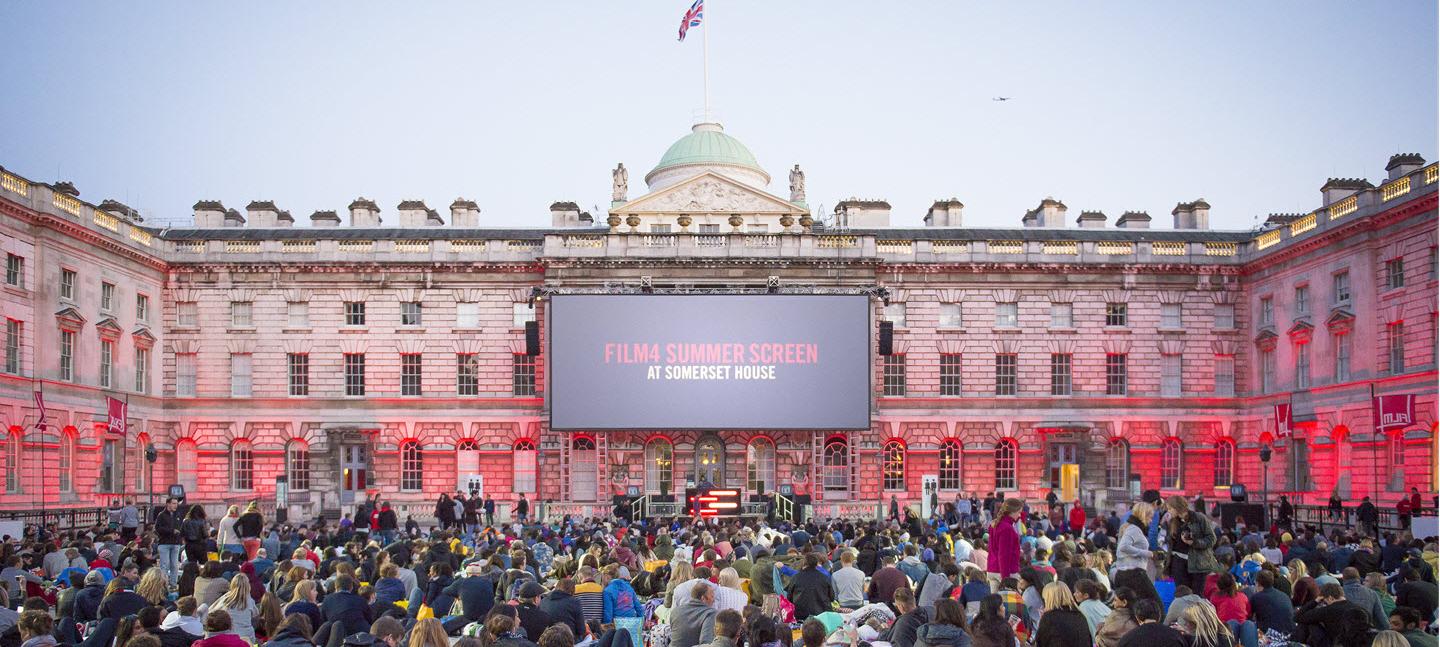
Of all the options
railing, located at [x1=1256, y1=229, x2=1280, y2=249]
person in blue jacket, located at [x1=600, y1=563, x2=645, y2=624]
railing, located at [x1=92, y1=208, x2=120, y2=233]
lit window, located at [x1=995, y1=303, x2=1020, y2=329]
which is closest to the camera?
person in blue jacket, located at [x1=600, y1=563, x2=645, y2=624]

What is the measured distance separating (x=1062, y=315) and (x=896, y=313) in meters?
6.17

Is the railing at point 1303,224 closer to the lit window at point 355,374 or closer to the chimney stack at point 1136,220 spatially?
the chimney stack at point 1136,220

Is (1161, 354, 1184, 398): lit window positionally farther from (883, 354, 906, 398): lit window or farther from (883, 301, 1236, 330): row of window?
(883, 354, 906, 398): lit window

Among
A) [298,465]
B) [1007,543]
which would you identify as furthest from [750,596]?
[298,465]

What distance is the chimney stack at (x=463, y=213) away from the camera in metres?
58.8

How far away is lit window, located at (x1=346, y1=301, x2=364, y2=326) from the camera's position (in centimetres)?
5209

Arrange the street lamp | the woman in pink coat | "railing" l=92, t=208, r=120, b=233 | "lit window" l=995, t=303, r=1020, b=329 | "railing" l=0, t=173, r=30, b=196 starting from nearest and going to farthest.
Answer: the woman in pink coat → the street lamp → "railing" l=0, t=173, r=30, b=196 → "railing" l=92, t=208, r=120, b=233 → "lit window" l=995, t=303, r=1020, b=329

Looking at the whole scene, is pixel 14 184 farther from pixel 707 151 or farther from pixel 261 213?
pixel 707 151

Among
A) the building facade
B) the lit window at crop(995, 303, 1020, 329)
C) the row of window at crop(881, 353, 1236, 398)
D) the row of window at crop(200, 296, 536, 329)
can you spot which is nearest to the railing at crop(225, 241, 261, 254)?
the building facade

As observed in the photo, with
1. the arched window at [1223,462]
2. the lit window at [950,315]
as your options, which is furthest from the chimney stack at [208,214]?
the arched window at [1223,462]

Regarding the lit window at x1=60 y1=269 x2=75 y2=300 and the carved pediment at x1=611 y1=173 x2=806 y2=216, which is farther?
the carved pediment at x1=611 y1=173 x2=806 y2=216

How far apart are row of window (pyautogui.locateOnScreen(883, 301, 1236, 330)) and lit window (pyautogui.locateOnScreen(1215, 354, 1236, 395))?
3.64 ft

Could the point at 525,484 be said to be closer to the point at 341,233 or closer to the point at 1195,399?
the point at 341,233

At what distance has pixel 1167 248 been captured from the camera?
5228 cm
